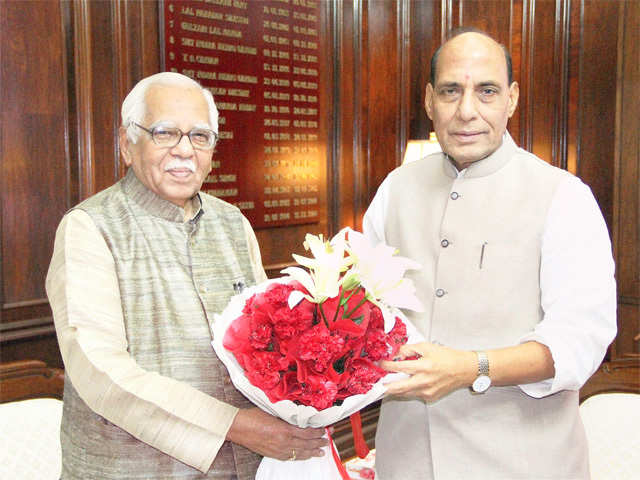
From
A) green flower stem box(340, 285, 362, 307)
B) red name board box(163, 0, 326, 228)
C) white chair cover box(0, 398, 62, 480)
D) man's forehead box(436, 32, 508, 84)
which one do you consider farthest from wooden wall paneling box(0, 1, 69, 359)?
green flower stem box(340, 285, 362, 307)

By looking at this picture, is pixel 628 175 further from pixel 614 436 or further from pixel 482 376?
pixel 482 376

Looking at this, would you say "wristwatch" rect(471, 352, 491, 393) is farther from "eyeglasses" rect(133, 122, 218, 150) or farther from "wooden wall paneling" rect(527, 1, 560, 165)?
"wooden wall paneling" rect(527, 1, 560, 165)

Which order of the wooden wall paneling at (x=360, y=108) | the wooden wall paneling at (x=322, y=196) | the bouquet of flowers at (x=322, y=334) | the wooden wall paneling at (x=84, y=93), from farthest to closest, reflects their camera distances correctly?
1. the wooden wall paneling at (x=360, y=108)
2. the wooden wall paneling at (x=322, y=196)
3. the wooden wall paneling at (x=84, y=93)
4. the bouquet of flowers at (x=322, y=334)

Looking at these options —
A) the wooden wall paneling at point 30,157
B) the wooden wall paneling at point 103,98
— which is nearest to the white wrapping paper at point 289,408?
the wooden wall paneling at point 30,157

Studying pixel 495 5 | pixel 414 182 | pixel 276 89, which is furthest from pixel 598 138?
pixel 414 182

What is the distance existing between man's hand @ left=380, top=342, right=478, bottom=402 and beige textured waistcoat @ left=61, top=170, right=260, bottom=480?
0.39m

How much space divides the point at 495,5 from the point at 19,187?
3.37 m

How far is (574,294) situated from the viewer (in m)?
1.47

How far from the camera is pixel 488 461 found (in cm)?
156

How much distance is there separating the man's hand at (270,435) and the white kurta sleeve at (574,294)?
54 centimetres

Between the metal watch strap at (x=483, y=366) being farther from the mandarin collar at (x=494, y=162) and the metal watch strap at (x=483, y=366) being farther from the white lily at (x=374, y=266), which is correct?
the mandarin collar at (x=494, y=162)

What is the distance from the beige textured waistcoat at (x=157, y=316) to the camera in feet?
4.59

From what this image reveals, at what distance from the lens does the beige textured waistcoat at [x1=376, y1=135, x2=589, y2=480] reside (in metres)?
1.55

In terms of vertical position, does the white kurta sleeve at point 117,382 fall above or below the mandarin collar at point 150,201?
below
